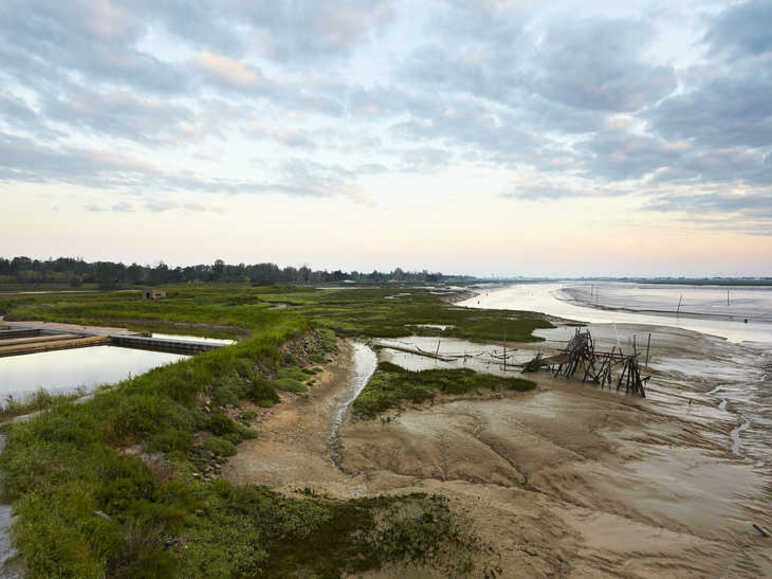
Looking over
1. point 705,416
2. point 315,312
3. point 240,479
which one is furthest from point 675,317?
point 240,479

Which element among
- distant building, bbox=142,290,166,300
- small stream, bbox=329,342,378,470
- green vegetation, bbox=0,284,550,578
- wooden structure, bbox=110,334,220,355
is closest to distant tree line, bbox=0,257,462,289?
distant building, bbox=142,290,166,300

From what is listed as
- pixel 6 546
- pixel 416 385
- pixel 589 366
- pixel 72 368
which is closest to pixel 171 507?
pixel 6 546

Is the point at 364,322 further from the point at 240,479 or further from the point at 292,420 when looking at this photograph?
the point at 240,479

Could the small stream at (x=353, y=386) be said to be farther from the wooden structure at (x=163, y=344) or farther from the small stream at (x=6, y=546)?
the wooden structure at (x=163, y=344)

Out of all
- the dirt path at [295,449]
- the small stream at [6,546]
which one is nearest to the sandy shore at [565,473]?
the dirt path at [295,449]

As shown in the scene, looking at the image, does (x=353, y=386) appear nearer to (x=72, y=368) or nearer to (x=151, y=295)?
(x=72, y=368)

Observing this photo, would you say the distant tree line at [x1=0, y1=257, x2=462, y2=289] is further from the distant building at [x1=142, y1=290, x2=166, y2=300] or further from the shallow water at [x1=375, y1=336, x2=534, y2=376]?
the shallow water at [x1=375, y1=336, x2=534, y2=376]
